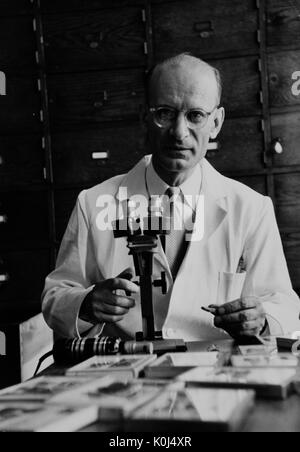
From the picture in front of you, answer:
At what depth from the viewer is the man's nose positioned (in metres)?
1.53

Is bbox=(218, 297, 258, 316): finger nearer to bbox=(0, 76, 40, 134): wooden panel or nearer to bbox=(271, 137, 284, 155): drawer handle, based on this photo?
bbox=(271, 137, 284, 155): drawer handle

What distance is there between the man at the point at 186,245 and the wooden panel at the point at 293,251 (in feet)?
3.55

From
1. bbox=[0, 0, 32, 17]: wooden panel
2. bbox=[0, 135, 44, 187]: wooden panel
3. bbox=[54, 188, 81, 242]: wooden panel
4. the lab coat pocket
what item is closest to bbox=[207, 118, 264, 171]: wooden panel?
bbox=[54, 188, 81, 242]: wooden panel

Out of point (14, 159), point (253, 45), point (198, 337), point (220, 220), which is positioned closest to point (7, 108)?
point (14, 159)

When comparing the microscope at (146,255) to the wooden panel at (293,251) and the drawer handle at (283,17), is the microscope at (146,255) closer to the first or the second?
the wooden panel at (293,251)

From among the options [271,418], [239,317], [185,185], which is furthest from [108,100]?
[271,418]

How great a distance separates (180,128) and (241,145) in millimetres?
1287

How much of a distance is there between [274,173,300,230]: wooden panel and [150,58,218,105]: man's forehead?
4.13 ft

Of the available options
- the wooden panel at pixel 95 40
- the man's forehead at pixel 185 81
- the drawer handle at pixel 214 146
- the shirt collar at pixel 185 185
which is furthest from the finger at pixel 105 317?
the wooden panel at pixel 95 40

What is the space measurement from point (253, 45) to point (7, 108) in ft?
4.14

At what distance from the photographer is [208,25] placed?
108 inches

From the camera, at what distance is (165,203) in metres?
1.60
